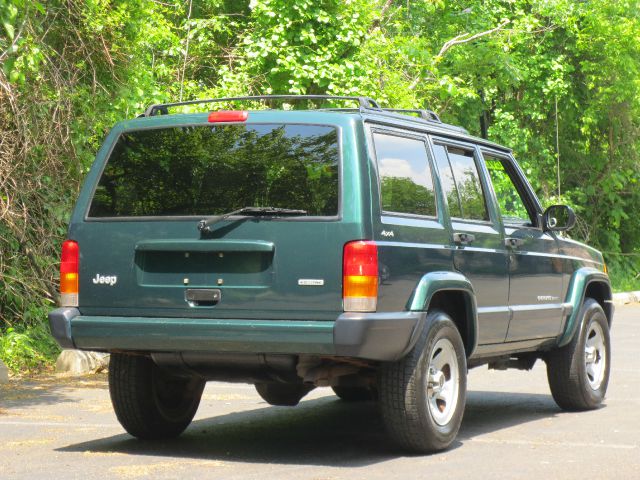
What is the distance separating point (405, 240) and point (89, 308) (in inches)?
73.9

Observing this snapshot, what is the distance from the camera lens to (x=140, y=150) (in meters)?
7.25

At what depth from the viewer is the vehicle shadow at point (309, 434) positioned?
723cm

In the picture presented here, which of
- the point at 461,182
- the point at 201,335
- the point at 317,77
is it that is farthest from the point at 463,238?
the point at 317,77

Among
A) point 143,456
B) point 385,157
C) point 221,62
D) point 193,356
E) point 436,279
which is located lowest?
point 143,456

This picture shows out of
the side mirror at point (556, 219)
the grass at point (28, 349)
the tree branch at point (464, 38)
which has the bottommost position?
the grass at point (28, 349)

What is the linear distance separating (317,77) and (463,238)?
32.9 feet

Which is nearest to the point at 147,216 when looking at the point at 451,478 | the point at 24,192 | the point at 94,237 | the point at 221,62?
the point at 94,237

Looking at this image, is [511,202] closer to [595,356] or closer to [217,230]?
[595,356]

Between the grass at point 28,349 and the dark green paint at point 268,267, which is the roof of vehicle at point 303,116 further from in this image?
the grass at point 28,349

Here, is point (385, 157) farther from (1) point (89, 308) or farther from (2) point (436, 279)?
(1) point (89, 308)

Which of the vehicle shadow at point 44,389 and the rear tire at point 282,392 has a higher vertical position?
the rear tire at point 282,392

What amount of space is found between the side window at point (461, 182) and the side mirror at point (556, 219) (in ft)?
3.19

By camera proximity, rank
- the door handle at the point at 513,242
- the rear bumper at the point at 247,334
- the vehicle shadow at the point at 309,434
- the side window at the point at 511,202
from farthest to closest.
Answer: the side window at the point at 511,202
the door handle at the point at 513,242
the vehicle shadow at the point at 309,434
the rear bumper at the point at 247,334

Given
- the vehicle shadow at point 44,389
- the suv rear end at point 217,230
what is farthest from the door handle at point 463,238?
the vehicle shadow at point 44,389
